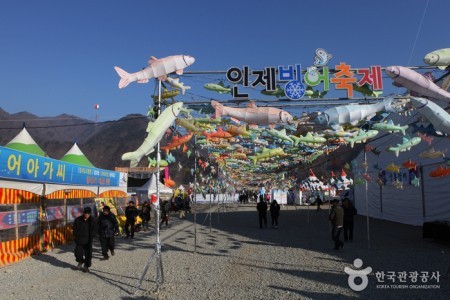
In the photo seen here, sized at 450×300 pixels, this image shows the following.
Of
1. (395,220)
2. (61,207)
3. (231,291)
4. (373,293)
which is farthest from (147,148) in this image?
(395,220)

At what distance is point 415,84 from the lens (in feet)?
26.7

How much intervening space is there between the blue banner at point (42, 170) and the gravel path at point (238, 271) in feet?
8.43

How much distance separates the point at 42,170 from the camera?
12180mm

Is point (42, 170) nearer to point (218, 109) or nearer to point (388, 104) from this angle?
point (218, 109)

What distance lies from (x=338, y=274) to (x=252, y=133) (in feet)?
14.7

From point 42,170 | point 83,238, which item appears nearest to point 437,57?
point 83,238

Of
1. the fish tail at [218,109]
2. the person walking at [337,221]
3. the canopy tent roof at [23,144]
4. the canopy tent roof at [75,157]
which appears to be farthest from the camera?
the canopy tent roof at [75,157]

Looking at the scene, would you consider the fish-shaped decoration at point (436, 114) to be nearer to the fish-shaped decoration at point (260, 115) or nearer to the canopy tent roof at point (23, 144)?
the fish-shaped decoration at point (260, 115)

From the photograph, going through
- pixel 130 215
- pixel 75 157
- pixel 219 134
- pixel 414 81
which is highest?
pixel 414 81

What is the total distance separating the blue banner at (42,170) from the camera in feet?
32.7

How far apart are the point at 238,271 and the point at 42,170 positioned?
7.34 metres

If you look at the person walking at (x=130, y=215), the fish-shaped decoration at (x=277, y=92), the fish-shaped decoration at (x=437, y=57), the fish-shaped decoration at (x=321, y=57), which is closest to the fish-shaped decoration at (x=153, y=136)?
the fish-shaped decoration at (x=277, y=92)

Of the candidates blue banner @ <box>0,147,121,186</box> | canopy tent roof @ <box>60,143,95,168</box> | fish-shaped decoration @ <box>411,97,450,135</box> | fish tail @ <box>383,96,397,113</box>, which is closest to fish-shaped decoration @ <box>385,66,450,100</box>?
fish-shaped decoration @ <box>411,97,450,135</box>

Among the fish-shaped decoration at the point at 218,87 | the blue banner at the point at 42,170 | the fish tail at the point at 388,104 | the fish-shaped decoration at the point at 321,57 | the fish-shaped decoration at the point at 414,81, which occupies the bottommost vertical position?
the blue banner at the point at 42,170
